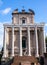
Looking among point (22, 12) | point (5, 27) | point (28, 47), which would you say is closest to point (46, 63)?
point (28, 47)

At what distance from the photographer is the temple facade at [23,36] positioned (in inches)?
1719

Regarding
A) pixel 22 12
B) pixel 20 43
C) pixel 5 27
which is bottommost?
pixel 20 43

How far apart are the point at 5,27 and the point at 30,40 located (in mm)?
6734

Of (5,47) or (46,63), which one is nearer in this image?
(46,63)

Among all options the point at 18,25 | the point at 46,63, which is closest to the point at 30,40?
the point at 18,25

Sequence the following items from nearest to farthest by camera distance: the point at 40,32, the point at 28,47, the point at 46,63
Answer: the point at 46,63
the point at 28,47
the point at 40,32

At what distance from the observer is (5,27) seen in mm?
44125

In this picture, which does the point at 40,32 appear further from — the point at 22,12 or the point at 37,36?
the point at 22,12

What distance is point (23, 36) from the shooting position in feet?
152

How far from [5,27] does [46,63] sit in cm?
1988

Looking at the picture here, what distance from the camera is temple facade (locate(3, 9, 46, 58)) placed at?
43.7 m

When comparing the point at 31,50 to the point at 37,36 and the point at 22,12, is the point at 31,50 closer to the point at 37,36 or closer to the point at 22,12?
the point at 37,36

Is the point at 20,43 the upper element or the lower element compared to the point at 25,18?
lower

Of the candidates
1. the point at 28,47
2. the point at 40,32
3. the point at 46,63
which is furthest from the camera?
the point at 40,32
